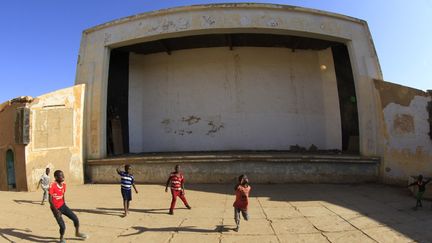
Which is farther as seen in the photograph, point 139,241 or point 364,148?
point 364,148

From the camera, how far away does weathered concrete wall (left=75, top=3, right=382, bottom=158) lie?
12086mm

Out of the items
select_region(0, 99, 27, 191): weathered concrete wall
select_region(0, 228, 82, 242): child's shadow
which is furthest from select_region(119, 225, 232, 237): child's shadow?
select_region(0, 99, 27, 191): weathered concrete wall

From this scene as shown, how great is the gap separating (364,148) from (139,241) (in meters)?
8.97

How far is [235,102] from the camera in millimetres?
14727

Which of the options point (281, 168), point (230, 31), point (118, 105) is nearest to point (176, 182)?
point (281, 168)

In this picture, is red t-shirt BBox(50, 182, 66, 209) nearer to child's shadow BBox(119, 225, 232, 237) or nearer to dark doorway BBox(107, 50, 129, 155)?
child's shadow BBox(119, 225, 232, 237)

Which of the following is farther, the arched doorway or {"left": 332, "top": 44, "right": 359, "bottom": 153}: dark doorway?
{"left": 332, "top": 44, "right": 359, "bottom": 153}: dark doorway

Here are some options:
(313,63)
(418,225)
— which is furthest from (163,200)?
(313,63)

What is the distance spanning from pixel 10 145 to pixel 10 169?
2.73ft

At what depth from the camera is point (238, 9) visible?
39.8ft

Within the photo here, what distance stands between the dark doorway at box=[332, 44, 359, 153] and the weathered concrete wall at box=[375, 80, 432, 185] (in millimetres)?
1991

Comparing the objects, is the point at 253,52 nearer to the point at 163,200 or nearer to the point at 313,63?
the point at 313,63

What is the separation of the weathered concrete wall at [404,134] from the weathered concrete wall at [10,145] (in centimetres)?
1195

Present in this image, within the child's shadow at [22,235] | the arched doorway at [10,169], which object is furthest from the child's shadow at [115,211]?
the arched doorway at [10,169]
